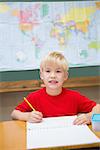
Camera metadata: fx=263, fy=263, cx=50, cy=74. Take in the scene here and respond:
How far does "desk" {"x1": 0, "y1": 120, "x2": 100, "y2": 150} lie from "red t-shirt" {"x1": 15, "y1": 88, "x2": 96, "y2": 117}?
188 millimetres

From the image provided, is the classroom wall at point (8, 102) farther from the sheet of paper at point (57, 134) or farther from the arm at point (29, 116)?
the sheet of paper at point (57, 134)

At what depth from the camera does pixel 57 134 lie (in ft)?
3.17

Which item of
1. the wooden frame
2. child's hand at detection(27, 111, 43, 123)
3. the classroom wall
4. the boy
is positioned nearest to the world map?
the wooden frame

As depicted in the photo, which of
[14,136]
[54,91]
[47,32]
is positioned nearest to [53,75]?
[54,91]

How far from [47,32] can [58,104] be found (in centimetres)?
95

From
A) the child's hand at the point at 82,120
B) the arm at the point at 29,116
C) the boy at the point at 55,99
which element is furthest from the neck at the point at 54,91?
the child's hand at the point at 82,120

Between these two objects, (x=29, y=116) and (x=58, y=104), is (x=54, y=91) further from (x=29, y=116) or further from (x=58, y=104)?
(x=29, y=116)

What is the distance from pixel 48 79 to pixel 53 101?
0.12 meters

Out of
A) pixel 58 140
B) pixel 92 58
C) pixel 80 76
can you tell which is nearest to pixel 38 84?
pixel 80 76

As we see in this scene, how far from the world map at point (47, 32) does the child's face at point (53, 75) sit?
748 millimetres

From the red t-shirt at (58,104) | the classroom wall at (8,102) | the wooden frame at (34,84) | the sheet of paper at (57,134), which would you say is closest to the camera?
the sheet of paper at (57,134)

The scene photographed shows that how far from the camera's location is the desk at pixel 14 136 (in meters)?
0.89

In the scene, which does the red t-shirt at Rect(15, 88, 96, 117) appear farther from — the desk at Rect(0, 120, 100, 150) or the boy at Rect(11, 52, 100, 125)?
the desk at Rect(0, 120, 100, 150)

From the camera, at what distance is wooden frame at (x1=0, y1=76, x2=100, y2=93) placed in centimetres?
210
